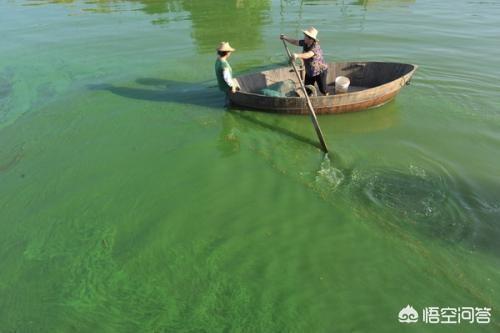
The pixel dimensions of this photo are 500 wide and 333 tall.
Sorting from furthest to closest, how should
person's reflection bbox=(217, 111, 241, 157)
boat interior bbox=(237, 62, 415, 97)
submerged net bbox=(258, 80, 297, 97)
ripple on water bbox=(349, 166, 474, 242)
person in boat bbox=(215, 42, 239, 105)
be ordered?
boat interior bbox=(237, 62, 415, 97) < submerged net bbox=(258, 80, 297, 97) < person in boat bbox=(215, 42, 239, 105) < person's reflection bbox=(217, 111, 241, 157) < ripple on water bbox=(349, 166, 474, 242)

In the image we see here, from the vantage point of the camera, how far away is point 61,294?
Answer: 5.23 meters

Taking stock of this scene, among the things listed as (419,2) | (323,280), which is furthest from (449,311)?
(419,2)

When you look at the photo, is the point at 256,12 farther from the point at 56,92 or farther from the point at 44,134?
the point at 44,134

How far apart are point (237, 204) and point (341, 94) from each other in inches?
148

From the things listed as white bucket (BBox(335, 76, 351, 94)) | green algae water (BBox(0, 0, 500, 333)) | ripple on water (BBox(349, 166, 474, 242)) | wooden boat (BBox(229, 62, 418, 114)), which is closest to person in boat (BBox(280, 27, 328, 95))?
white bucket (BBox(335, 76, 351, 94))

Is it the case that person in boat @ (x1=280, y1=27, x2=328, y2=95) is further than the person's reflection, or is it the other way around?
person in boat @ (x1=280, y1=27, x2=328, y2=95)

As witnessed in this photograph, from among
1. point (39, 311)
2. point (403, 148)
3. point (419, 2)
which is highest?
point (419, 2)

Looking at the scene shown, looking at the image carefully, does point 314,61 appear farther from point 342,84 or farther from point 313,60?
point 342,84

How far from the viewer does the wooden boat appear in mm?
8633

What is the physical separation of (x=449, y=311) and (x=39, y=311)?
17.2 feet

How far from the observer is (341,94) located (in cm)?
851

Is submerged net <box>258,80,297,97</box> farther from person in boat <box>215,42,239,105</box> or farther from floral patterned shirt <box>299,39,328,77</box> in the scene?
person in boat <box>215,42,239,105</box>

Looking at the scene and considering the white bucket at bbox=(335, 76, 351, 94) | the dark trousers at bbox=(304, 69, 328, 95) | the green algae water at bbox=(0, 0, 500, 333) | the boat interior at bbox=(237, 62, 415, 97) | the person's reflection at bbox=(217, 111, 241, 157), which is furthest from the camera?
the boat interior at bbox=(237, 62, 415, 97)

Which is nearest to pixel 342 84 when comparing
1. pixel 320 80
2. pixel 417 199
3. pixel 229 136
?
pixel 320 80
